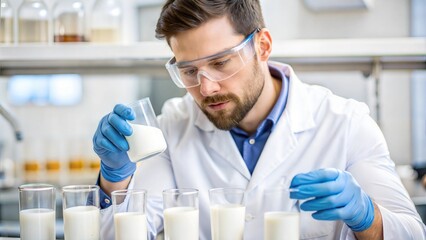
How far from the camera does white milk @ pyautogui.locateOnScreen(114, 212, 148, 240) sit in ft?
5.54

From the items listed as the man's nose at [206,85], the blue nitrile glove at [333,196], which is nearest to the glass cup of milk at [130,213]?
the blue nitrile glove at [333,196]

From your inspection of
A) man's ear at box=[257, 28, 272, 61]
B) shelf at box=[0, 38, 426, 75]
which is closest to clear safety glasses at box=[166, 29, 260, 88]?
man's ear at box=[257, 28, 272, 61]

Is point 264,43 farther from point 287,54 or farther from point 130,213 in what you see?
point 130,213

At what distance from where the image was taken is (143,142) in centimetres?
188

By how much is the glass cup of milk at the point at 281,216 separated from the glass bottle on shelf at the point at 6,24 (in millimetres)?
1983

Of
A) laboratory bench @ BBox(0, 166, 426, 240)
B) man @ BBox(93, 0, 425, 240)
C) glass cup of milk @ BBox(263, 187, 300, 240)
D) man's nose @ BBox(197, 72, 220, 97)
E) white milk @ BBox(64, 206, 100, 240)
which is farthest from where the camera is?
laboratory bench @ BBox(0, 166, 426, 240)

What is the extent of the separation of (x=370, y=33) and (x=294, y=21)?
684 mm

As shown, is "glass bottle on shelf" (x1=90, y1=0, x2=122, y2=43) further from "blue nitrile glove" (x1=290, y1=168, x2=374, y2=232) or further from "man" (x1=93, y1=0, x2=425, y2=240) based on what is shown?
"blue nitrile glove" (x1=290, y1=168, x2=374, y2=232)

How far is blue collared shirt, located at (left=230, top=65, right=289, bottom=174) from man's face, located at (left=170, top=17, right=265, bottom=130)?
10 centimetres

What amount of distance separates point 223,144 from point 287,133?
257 millimetres

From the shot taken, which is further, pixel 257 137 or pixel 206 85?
pixel 257 137

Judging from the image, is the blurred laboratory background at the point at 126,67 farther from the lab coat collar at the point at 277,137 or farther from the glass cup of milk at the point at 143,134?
the glass cup of milk at the point at 143,134

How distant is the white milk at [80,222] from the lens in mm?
1738

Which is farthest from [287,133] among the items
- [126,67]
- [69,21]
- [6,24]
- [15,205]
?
[15,205]
